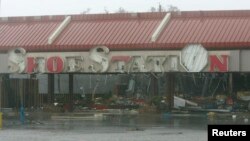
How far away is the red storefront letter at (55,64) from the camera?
117 feet

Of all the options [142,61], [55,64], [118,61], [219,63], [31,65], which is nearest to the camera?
[219,63]

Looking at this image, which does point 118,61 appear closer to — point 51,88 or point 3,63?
point 3,63

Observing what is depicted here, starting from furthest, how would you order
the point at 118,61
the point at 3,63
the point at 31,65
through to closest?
the point at 3,63 → the point at 31,65 → the point at 118,61

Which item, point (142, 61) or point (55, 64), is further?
point (55, 64)

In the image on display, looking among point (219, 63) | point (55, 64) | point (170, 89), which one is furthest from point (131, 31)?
point (219, 63)

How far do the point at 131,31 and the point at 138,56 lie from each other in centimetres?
248

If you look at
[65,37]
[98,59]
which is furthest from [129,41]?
[65,37]

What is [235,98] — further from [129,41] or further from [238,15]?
[129,41]

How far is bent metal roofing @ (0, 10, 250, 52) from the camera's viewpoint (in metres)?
34.1

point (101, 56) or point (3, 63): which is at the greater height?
point (101, 56)

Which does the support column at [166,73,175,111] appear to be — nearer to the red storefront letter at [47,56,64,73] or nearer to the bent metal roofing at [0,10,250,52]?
the bent metal roofing at [0,10,250,52]

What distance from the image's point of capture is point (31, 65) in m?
36.0

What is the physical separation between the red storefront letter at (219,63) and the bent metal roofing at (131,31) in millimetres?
562

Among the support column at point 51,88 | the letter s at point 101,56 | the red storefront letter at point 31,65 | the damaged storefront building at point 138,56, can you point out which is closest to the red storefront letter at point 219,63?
the damaged storefront building at point 138,56
